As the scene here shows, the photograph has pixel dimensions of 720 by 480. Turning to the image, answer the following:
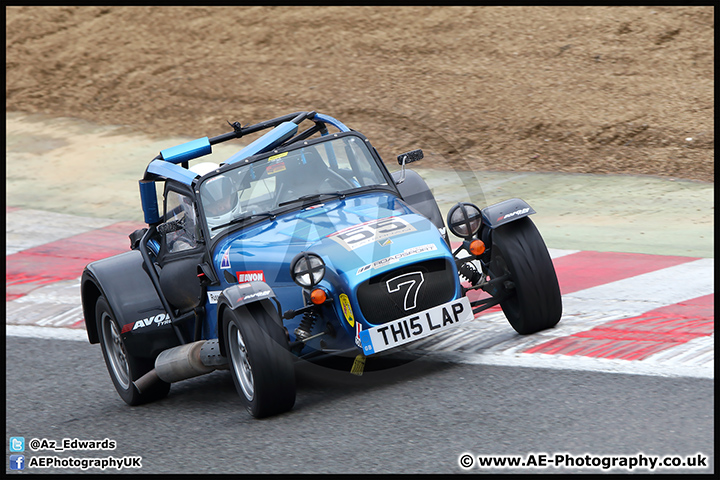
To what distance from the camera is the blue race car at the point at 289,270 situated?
6.05 m

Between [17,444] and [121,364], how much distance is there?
4.13 feet

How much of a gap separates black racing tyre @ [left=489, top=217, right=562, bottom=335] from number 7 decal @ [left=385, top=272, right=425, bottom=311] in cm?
89

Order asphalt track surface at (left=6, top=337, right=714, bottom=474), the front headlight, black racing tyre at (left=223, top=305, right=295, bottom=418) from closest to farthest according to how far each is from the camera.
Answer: asphalt track surface at (left=6, top=337, right=714, bottom=474) → black racing tyre at (left=223, top=305, right=295, bottom=418) → the front headlight

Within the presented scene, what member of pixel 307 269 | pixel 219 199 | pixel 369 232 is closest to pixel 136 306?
pixel 219 199

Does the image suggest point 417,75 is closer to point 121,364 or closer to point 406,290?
point 121,364

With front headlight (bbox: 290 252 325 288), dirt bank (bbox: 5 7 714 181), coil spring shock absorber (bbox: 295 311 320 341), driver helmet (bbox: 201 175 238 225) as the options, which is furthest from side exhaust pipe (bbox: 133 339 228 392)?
dirt bank (bbox: 5 7 714 181)

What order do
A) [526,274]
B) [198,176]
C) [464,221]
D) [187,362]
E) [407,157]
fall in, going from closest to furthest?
[187,362] < [526,274] < [464,221] < [198,176] < [407,157]

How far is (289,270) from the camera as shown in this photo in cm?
627

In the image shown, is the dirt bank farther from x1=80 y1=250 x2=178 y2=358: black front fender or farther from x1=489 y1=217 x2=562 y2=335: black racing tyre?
x1=80 y1=250 x2=178 y2=358: black front fender

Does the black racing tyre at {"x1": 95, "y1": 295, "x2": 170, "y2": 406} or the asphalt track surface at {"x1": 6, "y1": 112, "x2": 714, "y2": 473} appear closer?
the asphalt track surface at {"x1": 6, "y1": 112, "x2": 714, "y2": 473}

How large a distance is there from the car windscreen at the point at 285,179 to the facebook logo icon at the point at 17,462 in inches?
Result: 77.5

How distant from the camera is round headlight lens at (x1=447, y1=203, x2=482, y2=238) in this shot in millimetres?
6859
